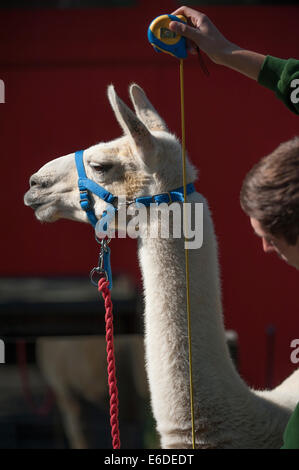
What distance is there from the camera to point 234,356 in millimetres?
3494

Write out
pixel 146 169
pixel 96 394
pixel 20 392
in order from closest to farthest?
1. pixel 146 169
2. pixel 96 394
3. pixel 20 392

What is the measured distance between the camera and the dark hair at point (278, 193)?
1.22 metres

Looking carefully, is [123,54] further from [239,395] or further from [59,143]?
[239,395]

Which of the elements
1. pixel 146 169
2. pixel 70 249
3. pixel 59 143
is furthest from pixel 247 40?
pixel 146 169

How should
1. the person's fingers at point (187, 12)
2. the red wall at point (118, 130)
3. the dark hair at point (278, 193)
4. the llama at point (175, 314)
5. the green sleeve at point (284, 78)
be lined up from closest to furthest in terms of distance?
the dark hair at point (278, 193), the green sleeve at point (284, 78), the person's fingers at point (187, 12), the llama at point (175, 314), the red wall at point (118, 130)

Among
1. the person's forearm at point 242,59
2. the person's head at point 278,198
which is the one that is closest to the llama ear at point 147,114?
the person's forearm at point 242,59

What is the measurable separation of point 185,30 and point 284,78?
27 cm

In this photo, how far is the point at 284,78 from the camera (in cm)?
148

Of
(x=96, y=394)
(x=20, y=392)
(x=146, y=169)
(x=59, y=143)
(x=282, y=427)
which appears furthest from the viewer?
(x=20, y=392)

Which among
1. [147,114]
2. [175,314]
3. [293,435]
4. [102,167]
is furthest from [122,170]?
[293,435]

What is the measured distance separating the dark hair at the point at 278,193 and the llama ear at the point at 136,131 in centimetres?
65

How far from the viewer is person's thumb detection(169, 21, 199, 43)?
1.54m

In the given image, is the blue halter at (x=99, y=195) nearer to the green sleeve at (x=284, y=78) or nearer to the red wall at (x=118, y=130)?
the green sleeve at (x=284, y=78)
